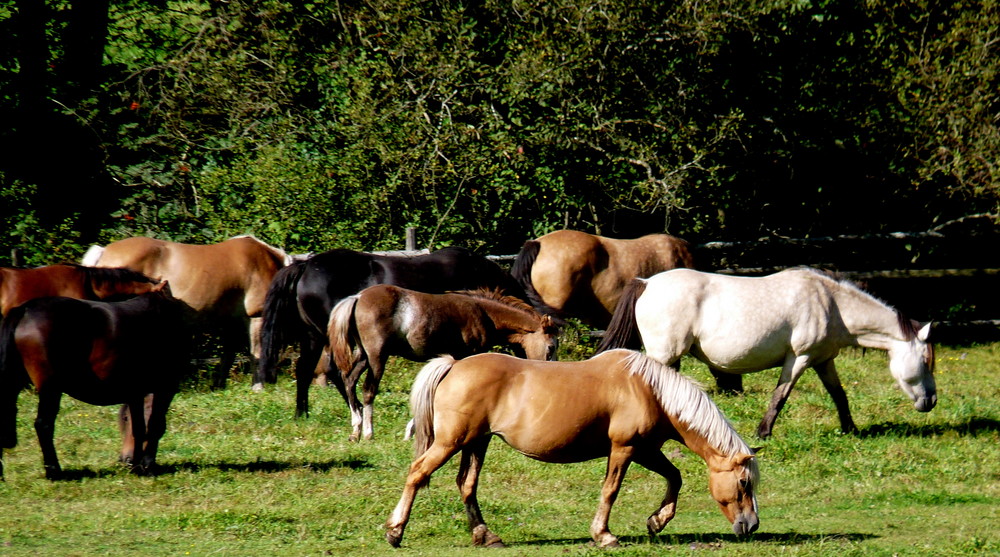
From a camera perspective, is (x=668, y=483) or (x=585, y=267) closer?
(x=668, y=483)

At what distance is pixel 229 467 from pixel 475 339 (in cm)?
264

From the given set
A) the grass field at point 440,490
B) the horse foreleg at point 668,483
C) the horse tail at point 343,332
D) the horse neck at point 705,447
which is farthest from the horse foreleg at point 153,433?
the horse neck at point 705,447

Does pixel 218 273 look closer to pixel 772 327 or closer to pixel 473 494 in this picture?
pixel 772 327

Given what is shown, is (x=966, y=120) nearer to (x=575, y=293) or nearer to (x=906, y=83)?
(x=906, y=83)

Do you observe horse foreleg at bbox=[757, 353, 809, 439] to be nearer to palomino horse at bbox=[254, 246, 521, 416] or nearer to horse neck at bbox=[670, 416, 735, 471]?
palomino horse at bbox=[254, 246, 521, 416]

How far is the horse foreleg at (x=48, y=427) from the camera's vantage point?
26.3 feet

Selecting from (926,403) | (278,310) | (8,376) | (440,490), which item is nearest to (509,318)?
(440,490)

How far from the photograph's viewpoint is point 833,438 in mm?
10383

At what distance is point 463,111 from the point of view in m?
14.9

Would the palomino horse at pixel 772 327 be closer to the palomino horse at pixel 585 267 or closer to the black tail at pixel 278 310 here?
the palomino horse at pixel 585 267

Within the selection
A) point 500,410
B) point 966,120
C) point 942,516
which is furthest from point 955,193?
point 500,410

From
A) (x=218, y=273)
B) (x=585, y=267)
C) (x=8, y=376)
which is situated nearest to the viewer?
(x=8, y=376)

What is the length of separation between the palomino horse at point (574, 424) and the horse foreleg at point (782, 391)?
3855 millimetres

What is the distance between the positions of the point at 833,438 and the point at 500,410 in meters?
5.14
